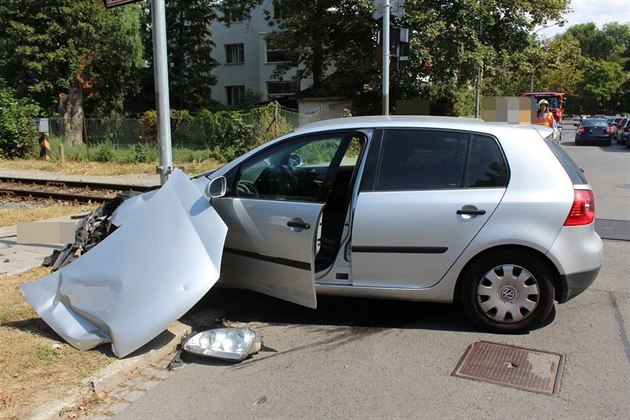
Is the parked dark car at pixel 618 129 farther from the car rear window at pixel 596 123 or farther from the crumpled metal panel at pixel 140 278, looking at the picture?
the crumpled metal panel at pixel 140 278

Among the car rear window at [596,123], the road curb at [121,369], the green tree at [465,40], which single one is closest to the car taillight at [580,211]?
the road curb at [121,369]

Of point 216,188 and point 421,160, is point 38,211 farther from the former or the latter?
point 421,160

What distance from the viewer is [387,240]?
170 inches

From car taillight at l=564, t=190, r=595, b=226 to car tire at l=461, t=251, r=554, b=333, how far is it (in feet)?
1.34

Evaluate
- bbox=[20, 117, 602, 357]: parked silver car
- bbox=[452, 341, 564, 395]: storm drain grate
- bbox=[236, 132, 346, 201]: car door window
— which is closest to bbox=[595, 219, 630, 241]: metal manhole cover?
bbox=[20, 117, 602, 357]: parked silver car

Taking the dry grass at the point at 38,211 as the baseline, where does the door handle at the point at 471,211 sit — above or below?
above

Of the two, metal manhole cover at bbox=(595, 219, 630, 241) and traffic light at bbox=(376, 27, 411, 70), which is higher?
traffic light at bbox=(376, 27, 411, 70)

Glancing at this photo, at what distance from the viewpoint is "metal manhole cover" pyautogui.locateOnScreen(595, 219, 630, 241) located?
7816mm

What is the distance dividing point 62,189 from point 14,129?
9366 millimetres

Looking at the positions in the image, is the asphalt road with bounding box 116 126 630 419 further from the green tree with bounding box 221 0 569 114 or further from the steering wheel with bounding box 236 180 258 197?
A: the green tree with bounding box 221 0 569 114

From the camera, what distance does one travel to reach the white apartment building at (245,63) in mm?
43094

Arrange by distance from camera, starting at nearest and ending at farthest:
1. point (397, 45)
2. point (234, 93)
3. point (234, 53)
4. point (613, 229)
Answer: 1. point (613, 229)
2. point (397, 45)
3. point (234, 53)
4. point (234, 93)

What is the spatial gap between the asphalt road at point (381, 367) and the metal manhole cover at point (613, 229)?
2546 millimetres

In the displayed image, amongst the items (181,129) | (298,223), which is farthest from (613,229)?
(181,129)
